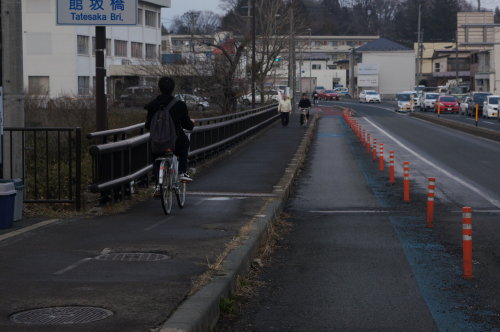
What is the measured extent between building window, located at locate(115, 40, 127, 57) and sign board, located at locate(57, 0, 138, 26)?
205 ft

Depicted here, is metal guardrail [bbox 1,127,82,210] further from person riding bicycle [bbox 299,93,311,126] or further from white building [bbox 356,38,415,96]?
white building [bbox 356,38,415,96]

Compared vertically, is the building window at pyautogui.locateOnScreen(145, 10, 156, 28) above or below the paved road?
above

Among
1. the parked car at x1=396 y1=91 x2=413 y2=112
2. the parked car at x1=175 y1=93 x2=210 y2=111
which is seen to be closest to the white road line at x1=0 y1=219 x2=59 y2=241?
the parked car at x1=175 y1=93 x2=210 y2=111

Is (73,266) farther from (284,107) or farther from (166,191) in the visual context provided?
(284,107)

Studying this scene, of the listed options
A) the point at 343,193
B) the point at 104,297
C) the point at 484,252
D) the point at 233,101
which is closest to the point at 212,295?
the point at 104,297

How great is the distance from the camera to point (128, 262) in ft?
25.9

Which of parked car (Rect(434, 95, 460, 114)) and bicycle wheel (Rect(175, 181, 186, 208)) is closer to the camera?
bicycle wheel (Rect(175, 181, 186, 208))

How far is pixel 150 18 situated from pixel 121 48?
7.76m

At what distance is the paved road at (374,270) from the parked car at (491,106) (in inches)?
1710

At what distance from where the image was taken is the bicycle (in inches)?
444

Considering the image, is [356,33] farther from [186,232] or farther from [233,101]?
[186,232]

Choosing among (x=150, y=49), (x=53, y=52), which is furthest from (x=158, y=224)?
(x=150, y=49)

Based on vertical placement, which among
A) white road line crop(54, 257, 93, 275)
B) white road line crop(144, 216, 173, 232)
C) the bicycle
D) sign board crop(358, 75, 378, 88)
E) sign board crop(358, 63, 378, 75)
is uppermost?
sign board crop(358, 63, 378, 75)

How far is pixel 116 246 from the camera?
8.80m
